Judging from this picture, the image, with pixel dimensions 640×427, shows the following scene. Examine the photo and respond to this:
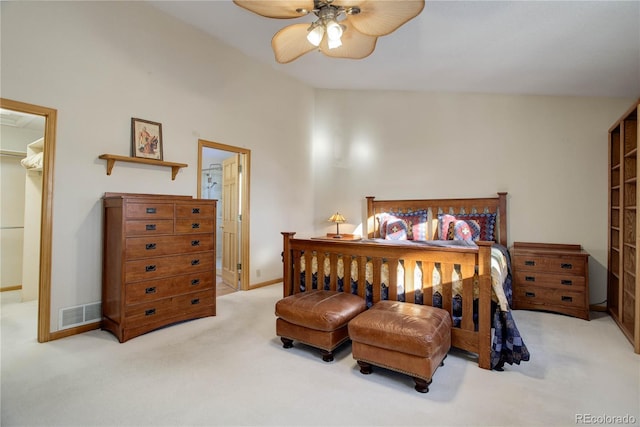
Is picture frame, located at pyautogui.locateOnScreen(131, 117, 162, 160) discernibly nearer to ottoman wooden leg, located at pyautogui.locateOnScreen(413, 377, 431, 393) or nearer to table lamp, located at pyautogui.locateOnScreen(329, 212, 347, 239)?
table lamp, located at pyautogui.locateOnScreen(329, 212, 347, 239)

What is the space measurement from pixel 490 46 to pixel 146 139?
140 inches

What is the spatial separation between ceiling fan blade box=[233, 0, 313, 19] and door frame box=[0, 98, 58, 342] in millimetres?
2037

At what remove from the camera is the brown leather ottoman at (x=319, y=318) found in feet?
7.53

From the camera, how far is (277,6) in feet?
6.32

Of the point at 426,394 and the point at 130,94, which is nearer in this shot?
the point at 426,394

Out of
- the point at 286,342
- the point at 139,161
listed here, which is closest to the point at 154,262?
the point at 139,161

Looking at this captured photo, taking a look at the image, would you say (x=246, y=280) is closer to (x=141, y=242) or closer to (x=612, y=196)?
(x=141, y=242)

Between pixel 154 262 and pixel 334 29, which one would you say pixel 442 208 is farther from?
pixel 154 262

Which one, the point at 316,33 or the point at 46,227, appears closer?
the point at 316,33

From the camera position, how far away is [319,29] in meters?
1.97

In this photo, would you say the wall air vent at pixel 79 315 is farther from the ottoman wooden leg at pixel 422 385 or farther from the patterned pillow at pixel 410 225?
the patterned pillow at pixel 410 225

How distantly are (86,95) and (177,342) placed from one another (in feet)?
7.82

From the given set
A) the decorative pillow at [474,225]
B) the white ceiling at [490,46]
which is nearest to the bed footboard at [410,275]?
the decorative pillow at [474,225]

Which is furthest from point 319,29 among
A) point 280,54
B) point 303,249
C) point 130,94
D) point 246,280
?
point 246,280
